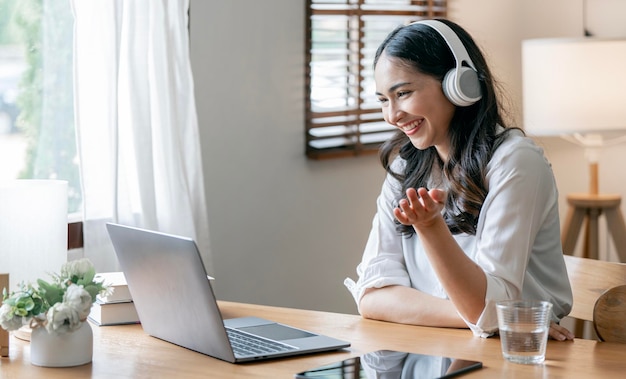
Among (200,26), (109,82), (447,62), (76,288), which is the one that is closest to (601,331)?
(447,62)

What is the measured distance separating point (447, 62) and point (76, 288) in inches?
35.1

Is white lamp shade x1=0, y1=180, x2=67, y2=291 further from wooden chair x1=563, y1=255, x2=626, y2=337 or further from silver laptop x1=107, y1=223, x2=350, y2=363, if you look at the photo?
wooden chair x1=563, y1=255, x2=626, y2=337

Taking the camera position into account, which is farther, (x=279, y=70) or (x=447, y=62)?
(x=279, y=70)

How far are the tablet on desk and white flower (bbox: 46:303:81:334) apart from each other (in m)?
0.38

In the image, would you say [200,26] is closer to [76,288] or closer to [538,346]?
[76,288]

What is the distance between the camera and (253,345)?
1.69m

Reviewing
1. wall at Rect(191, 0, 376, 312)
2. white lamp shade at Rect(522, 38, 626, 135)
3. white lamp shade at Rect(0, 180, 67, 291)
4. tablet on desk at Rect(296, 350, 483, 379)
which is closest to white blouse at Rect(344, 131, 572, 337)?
tablet on desk at Rect(296, 350, 483, 379)

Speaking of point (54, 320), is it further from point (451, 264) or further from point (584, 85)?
point (584, 85)

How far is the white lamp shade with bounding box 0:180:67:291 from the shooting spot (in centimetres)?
190

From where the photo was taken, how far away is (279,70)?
11.0ft

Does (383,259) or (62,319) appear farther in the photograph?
(383,259)

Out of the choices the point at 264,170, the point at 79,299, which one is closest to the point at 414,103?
the point at 79,299

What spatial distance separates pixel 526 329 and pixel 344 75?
2.18 metres

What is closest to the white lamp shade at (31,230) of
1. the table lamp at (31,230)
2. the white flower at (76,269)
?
the table lamp at (31,230)
